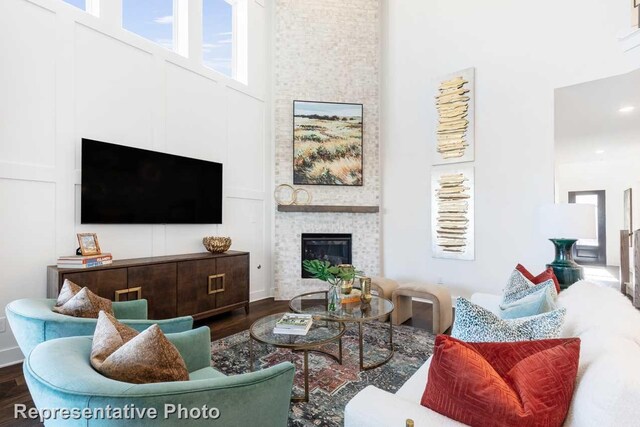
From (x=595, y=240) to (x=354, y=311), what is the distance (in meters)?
8.67

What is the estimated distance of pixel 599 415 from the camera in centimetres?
86

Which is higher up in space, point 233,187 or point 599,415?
point 233,187

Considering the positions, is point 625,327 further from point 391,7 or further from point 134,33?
point 391,7

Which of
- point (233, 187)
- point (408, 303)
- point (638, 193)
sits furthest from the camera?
point (638, 193)

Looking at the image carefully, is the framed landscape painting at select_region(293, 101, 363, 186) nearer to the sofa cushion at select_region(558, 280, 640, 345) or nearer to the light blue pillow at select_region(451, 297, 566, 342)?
the sofa cushion at select_region(558, 280, 640, 345)

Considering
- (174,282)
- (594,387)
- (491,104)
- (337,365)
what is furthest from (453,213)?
(594,387)

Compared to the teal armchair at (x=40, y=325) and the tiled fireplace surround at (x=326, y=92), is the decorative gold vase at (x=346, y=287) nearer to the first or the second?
the teal armchair at (x=40, y=325)

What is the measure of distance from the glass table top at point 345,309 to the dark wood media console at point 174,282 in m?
1.08

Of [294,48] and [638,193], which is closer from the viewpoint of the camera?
[294,48]

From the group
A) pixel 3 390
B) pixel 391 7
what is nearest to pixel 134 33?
pixel 3 390

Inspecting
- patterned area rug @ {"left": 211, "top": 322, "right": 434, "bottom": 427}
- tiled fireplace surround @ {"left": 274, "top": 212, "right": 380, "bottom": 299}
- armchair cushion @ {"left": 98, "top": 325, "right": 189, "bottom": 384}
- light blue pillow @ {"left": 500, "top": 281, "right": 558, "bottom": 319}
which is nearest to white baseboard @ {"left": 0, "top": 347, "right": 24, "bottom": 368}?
patterned area rug @ {"left": 211, "top": 322, "right": 434, "bottom": 427}

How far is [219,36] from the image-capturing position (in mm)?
4449

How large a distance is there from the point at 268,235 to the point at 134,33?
292 centimetres

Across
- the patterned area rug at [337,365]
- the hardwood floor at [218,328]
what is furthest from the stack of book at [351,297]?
the hardwood floor at [218,328]
